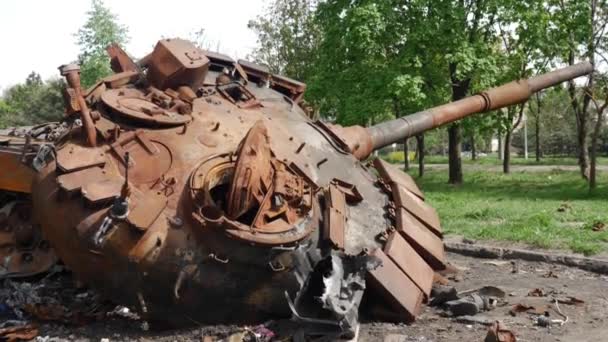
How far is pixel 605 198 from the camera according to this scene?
17.6 m

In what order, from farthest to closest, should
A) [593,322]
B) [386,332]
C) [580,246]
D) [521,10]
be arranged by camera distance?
[521,10] < [580,246] < [593,322] < [386,332]

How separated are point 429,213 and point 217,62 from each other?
281 cm

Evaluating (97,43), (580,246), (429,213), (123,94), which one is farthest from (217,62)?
(97,43)

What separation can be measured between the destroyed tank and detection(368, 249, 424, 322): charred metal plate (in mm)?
14

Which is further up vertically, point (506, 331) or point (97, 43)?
point (97, 43)

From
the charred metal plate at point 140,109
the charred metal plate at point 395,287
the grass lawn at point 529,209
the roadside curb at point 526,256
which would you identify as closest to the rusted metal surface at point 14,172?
the charred metal plate at point 140,109

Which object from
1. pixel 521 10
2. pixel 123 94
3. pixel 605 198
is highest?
pixel 521 10

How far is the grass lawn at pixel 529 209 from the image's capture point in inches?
439

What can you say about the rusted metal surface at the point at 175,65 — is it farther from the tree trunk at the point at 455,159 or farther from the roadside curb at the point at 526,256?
the tree trunk at the point at 455,159

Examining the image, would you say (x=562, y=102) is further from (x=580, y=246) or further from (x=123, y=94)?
(x=123, y=94)

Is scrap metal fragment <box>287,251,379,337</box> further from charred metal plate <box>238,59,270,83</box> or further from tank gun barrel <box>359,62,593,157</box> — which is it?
tank gun barrel <box>359,62,593,157</box>

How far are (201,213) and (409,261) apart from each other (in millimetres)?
2060

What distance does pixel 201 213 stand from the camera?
216 inches

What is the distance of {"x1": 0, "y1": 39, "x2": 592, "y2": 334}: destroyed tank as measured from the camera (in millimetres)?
5535
